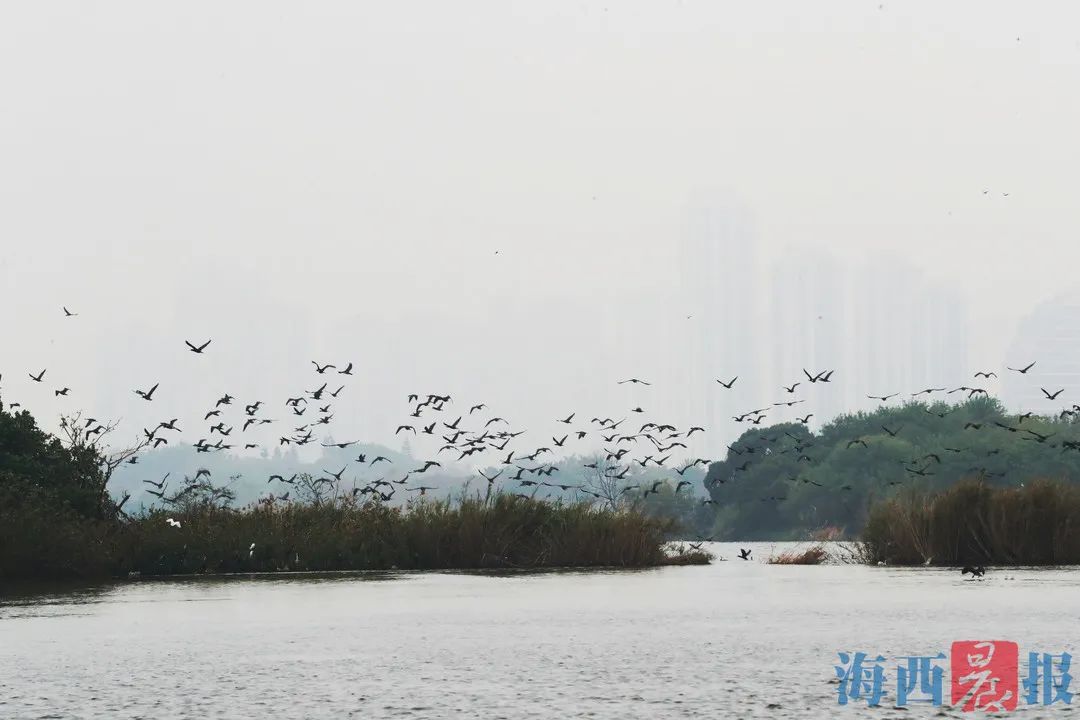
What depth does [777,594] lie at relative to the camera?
2638 cm

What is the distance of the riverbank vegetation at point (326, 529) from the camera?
34.5 meters

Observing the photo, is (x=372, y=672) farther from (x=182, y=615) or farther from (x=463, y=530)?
(x=463, y=530)

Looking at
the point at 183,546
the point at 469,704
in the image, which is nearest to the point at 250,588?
the point at 183,546

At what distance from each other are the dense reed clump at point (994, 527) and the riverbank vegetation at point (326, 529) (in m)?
6.35

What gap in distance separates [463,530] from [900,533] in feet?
35.6

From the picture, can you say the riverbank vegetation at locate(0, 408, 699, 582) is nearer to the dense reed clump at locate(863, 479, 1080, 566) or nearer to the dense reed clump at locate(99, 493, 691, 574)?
the dense reed clump at locate(99, 493, 691, 574)

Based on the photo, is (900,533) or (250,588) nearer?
(250,588)

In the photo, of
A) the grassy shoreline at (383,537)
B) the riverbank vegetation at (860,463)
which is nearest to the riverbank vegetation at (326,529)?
the grassy shoreline at (383,537)

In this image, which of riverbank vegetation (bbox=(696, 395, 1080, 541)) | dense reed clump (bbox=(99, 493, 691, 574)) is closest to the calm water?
dense reed clump (bbox=(99, 493, 691, 574))

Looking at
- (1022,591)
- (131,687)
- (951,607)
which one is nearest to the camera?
(131,687)

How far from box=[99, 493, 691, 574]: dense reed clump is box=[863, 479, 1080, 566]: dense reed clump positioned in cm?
650

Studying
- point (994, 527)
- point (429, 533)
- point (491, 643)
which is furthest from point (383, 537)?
point (491, 643)

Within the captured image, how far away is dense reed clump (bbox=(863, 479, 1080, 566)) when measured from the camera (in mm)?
35625

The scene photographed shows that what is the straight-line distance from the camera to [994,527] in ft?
117
